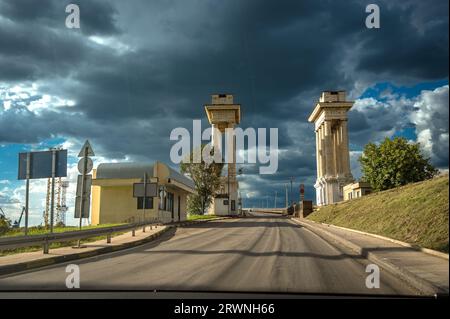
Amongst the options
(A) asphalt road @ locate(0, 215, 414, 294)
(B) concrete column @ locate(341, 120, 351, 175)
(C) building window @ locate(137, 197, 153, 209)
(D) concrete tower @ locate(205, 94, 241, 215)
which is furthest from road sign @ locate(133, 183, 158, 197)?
(B) concrete column @ locate(341, 120, 351, 175)

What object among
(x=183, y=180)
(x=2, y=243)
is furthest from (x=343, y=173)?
(x=2, y=243)

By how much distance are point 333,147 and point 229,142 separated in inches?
766

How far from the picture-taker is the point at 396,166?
57906 mm

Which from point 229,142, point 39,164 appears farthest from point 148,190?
point 229,142

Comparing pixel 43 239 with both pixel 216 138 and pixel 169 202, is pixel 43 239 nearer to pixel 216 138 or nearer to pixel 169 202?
pixel 169 202

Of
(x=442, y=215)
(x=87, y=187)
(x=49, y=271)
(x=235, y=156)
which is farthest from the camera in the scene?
(x=235, y=156)

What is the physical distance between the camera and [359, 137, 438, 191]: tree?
57.3 m

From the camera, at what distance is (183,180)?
171 feet

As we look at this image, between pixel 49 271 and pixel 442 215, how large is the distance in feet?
39.0

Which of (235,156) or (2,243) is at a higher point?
(235,156)

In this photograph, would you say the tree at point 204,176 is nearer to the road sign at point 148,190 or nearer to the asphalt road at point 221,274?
the road sign at point 148,190

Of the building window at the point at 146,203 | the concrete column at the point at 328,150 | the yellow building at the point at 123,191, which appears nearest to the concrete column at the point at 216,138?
the concrete column at the point at 328,150

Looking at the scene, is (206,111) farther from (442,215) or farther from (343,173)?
(442,215)

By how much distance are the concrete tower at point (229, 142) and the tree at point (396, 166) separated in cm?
2928
